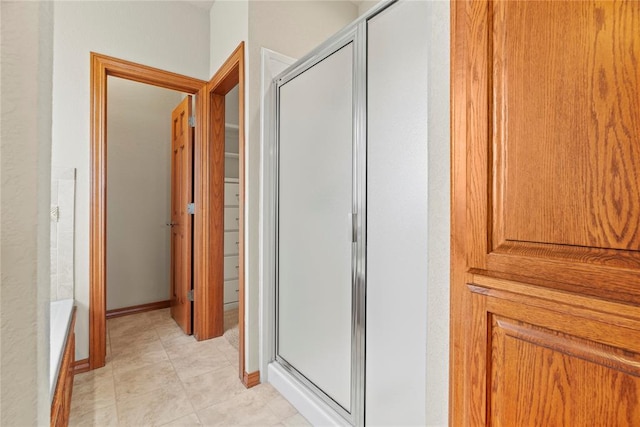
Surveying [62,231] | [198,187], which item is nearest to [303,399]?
[198,187]

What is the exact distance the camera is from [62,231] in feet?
6.95

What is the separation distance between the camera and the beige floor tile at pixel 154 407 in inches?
64.7

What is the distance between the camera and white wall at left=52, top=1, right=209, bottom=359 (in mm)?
2121

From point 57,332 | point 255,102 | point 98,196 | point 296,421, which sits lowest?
point 296,421

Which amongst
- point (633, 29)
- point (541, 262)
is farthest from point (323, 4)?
point (541, 262)

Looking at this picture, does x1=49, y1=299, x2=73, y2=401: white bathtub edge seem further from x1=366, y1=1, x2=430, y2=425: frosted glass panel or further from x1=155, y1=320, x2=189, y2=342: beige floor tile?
x1=366, y1=1, x2=430, y2=425: frosted glass panel

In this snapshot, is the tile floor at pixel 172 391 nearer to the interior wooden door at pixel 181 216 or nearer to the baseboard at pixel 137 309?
the interior wooden door at pixel 181 216

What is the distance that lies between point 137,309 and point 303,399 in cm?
241

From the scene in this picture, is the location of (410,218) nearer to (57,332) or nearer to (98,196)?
(57,332)

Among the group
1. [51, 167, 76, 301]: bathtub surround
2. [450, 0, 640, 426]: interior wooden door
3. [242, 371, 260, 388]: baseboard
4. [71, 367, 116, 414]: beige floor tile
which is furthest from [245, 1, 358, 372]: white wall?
[450, 0, 640, 426]: interior wooden door

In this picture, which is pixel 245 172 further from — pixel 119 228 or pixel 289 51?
pixel 119 228

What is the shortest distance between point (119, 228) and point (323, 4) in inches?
114

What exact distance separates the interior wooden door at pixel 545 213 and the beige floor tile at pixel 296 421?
104 centimetres

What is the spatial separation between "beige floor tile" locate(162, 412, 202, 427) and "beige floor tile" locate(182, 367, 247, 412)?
74mm
